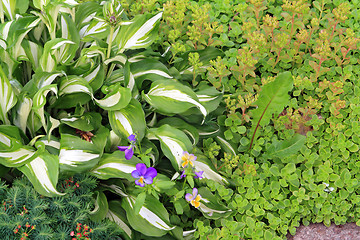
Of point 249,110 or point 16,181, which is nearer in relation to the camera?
point 16,181

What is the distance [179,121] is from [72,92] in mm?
631

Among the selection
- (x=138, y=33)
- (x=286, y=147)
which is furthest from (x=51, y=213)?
(x=286, y=147)

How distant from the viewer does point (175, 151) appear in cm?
216

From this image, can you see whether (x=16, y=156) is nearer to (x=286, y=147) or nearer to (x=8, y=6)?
(x=8, y=6)

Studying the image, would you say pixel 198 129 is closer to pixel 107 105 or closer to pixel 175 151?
pixel 175 151

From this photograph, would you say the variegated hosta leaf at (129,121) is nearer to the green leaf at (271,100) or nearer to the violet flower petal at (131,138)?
the violet flower petal at (131,138)

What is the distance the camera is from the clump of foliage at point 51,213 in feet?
5.98

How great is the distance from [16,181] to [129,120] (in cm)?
62

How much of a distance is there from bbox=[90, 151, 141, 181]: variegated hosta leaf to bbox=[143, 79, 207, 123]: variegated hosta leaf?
0.34 meters

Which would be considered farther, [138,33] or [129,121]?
[138,33]

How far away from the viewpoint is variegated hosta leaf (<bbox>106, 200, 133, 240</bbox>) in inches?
87.9

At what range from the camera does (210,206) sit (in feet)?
7.46

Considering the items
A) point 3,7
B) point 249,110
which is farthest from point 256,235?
point 3,7

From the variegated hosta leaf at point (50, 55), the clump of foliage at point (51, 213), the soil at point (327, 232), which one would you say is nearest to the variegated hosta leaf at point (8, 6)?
the variegated hosta leaf at point (50, 55)
